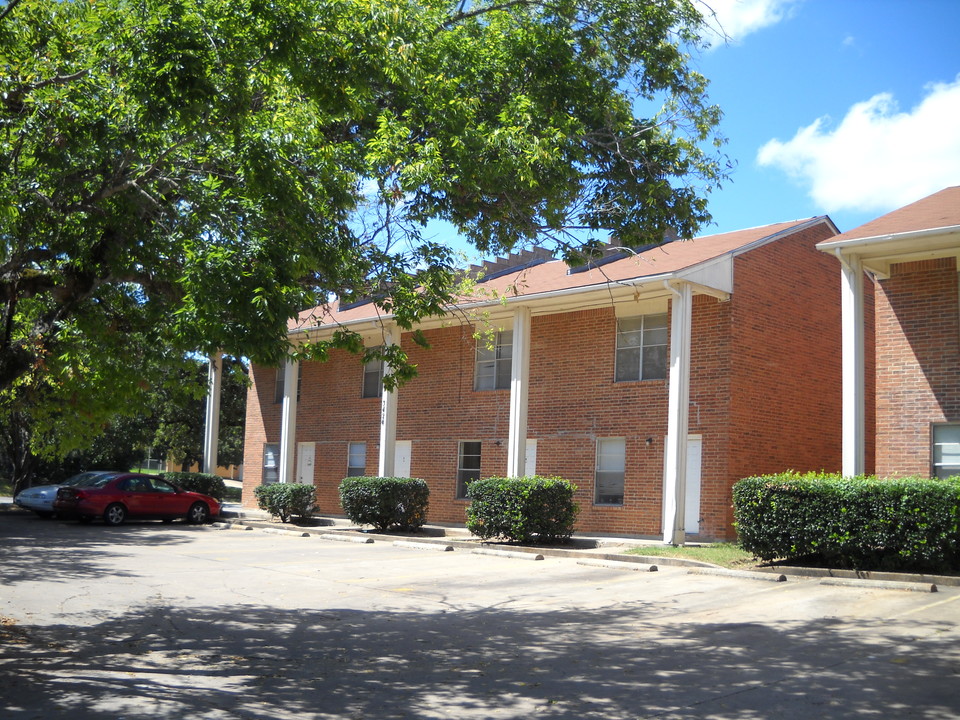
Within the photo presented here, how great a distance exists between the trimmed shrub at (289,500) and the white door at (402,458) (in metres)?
2.36

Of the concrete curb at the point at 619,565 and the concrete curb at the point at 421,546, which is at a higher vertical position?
the concrete curb at the point at 619,565

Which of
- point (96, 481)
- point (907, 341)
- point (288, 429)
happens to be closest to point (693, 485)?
point (907, 341)

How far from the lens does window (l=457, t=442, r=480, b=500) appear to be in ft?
78.4

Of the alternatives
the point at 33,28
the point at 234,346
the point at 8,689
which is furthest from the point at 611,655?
the point at 33,28

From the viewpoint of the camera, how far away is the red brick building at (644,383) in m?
19.1

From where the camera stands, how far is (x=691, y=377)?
19688 mm

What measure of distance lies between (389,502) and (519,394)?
3.85 metres

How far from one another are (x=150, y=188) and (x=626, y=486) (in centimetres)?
1399

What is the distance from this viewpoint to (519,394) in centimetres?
2062

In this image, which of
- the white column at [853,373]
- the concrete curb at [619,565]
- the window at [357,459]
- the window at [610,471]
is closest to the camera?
the concrete curb at [619,565]

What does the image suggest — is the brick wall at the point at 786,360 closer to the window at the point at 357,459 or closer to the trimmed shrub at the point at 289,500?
the trimmed shrub at the point at 289,500

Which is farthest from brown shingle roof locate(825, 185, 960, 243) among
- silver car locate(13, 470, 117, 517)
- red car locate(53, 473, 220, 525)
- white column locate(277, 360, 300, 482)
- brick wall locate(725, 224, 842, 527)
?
silver car locate(13, 470, 117, 517)

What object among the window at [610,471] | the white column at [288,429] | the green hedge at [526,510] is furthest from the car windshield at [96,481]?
the window at [610,471]

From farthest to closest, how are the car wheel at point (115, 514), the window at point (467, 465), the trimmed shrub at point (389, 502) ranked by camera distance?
the window at point (467, 465)
the car wheel at point (115, 514)
the trimmed shrub at point (389, 502)
